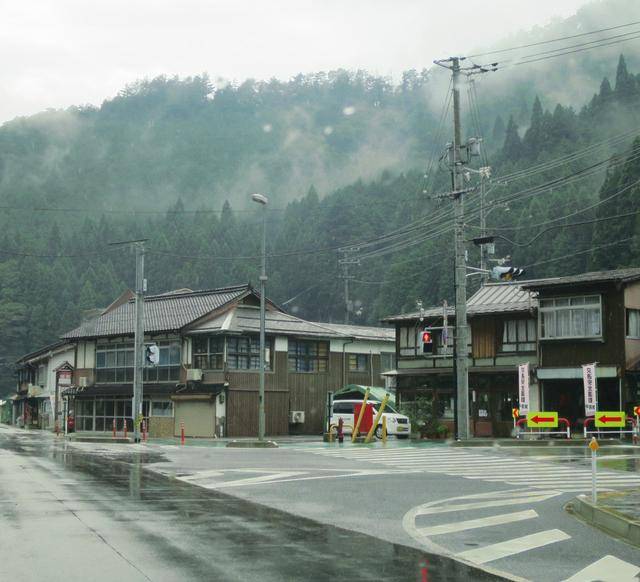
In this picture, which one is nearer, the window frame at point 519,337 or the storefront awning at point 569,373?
the storefront awning at point 569,373

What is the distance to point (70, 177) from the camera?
190m

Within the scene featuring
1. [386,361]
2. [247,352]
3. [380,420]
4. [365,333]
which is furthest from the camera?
[365,333]

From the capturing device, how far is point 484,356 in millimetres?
41219

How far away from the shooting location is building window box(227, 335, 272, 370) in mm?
45094

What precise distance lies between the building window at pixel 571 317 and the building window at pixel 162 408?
65.7 feet

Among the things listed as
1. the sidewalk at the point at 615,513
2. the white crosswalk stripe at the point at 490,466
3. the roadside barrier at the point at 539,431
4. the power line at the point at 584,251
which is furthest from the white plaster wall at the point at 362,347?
the sidewalk at the point at 615,513

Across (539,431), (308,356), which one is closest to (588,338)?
(539,431)

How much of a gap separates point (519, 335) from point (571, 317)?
3150 millimetres

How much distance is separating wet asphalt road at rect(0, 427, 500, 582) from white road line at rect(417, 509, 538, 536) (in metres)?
1.11

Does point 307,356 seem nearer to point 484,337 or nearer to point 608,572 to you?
point 484,337

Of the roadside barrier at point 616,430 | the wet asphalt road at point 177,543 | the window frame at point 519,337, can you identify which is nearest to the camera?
the wet asphalt road at point 177,543

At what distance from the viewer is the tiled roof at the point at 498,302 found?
39.8 m

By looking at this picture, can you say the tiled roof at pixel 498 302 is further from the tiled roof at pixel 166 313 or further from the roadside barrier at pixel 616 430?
the tiled roof at pixel 166 313

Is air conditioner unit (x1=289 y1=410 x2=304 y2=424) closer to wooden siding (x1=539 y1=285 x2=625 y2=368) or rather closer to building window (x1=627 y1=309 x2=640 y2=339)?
wooden siding (x1=539 y1=285 x2=625 y2=368)
